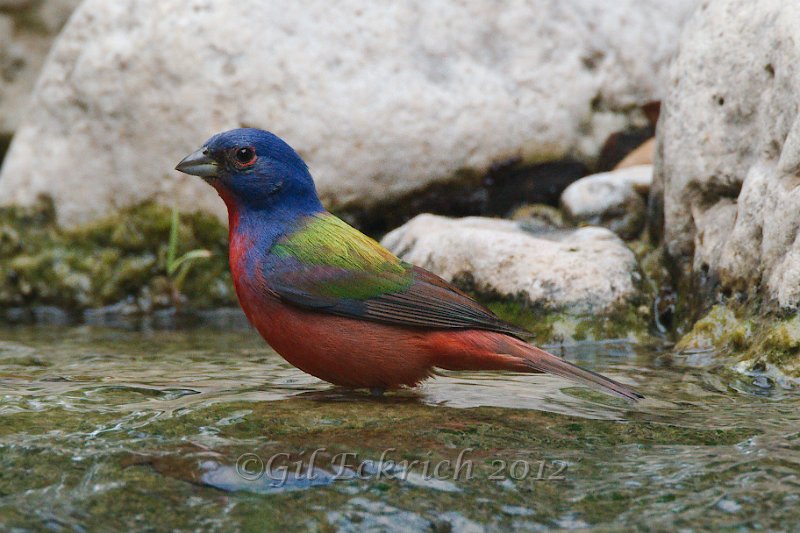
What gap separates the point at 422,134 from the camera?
300 inches

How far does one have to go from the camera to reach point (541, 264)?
20.0 ft

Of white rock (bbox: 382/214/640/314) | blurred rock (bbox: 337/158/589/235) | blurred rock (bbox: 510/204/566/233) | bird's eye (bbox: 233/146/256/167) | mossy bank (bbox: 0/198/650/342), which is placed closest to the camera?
bird's eye (bbox: 233/146/256/167)

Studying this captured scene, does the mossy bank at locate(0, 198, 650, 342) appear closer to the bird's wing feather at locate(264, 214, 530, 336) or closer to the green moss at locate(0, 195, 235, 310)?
the green moss at locate(0, 195, 235, 310)

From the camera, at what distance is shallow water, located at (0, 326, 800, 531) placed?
2.99 metres

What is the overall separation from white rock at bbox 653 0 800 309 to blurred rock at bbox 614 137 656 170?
1116 mm

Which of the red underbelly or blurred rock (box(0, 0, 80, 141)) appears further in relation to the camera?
blurred rock (box(0, 0, 80, 141))

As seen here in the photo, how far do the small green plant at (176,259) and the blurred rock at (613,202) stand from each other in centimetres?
270

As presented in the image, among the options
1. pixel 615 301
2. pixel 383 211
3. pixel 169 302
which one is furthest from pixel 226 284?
pixel 615 301

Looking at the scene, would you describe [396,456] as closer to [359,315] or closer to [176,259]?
[359,315]

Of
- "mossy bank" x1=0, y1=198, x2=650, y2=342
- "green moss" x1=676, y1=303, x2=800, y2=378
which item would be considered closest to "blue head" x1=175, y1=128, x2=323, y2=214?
"green moss" x1=676, y1=303, x2=800, y2=378

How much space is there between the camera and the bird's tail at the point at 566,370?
13.7 ft

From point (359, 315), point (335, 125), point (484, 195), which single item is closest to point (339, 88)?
point (335, 125)

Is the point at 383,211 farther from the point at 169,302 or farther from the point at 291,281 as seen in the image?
the point at 291,281

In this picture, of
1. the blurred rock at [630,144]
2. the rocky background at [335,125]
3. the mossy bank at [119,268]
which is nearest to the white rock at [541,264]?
the rocky background at [335,125]
